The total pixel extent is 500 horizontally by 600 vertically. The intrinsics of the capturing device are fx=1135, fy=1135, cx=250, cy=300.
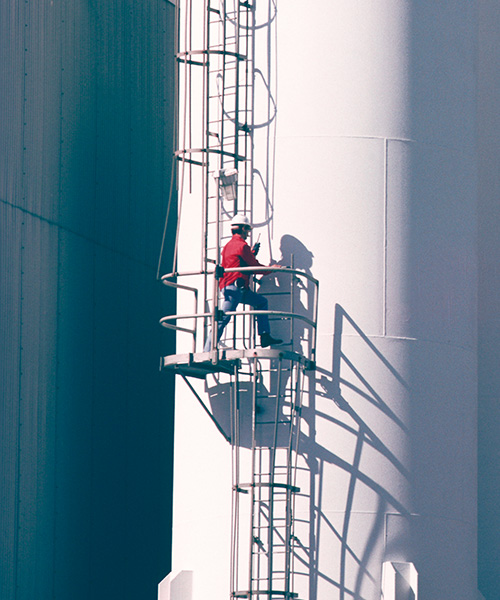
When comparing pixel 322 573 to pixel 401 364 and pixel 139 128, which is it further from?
pixel 139 128

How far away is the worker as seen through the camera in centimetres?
1633

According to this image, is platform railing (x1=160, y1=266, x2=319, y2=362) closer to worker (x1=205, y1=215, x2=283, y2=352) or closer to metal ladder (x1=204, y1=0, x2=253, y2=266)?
worker (x1=205, y1=215, x2=283, y2=352)

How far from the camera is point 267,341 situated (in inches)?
650

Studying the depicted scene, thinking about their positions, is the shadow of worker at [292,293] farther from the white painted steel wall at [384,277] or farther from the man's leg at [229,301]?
the man's leg at [229,301]

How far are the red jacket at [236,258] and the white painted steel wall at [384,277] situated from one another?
3.27 feet

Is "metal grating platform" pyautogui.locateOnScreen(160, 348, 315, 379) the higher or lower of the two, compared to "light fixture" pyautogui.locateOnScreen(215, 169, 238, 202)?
lower

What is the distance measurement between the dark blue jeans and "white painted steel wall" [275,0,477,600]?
3.13ft

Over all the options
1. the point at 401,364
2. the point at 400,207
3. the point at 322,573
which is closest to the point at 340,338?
the point at 401,364

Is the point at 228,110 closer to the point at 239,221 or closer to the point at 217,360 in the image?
the point at 239,221

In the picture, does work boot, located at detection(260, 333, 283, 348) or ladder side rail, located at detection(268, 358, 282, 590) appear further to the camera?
work boot, located at detection(260, 333, 283, 348)

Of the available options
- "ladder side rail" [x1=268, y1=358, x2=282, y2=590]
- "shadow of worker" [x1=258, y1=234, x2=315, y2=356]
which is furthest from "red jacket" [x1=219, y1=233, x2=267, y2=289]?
"ladder side rail" [x1=268, y1=358, x2=282, y2=590]

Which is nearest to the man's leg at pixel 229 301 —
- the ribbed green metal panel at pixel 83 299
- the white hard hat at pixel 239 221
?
the white hard hat at pixel 239 221

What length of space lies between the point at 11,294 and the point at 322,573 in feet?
22.9

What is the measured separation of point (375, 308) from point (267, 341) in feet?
5.55
